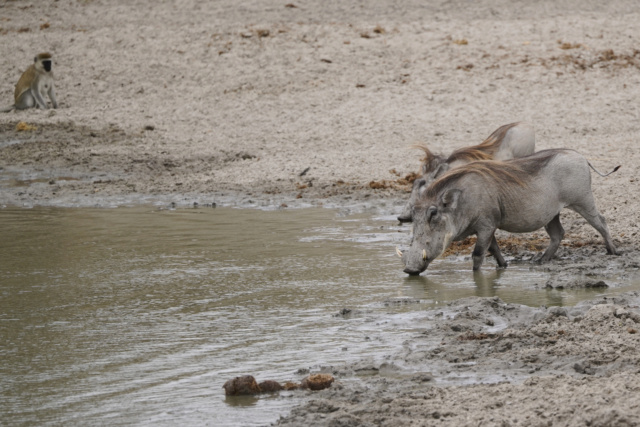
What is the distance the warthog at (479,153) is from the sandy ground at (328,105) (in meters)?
0.89

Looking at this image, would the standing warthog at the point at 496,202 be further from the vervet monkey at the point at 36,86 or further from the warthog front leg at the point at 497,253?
the vervet monkey at the point at 36,86

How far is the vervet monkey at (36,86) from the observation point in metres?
16.3

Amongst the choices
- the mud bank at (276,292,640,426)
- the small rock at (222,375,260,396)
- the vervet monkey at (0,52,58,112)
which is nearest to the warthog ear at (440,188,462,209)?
the mud bank at (276,292,640,426)

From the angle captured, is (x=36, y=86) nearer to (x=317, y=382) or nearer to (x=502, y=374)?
(x=317, y=382)

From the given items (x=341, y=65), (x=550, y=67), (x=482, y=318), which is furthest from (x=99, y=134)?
(x=482, y=318)

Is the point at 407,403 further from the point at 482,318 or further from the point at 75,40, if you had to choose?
the point at 75,40

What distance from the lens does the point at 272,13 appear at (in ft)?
62.2

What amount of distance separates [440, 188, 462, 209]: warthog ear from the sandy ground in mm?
945

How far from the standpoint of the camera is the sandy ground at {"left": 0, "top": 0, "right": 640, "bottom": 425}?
9.41m

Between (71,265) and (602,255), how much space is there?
4.37m

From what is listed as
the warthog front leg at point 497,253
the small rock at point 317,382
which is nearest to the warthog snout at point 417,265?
the warthog front leg at point 497,253

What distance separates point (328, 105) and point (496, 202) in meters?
7.37

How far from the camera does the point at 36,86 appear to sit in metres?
16.5

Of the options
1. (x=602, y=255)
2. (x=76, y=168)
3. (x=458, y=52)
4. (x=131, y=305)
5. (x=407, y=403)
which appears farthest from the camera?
(x=458, y=52)
